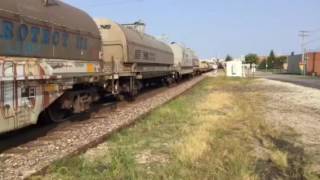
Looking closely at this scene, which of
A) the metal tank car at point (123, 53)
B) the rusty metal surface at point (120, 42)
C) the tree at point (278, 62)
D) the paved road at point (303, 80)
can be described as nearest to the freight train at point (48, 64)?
the metal tank car at point (123, 53)

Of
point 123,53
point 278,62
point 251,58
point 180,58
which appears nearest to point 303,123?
point 123,53

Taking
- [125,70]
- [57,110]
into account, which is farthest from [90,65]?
[125,70]

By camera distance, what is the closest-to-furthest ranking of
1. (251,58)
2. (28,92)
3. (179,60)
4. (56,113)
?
(28,92)
(56,113)
(179,60)
(251,58)

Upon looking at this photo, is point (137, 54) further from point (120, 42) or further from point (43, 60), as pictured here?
point (43, 60)

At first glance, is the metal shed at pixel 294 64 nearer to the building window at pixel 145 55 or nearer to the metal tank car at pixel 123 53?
the building window at pixel 145 55

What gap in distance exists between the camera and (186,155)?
29.9 feet

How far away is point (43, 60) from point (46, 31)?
955mm

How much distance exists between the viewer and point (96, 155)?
9547mm

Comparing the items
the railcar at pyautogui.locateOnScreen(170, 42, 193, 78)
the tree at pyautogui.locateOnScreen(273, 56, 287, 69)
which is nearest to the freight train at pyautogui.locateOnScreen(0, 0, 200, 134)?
the railcar at pyautogui.locateOnScreen(170, 42, 193, 78)

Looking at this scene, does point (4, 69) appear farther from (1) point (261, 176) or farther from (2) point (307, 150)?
(2) point (307, 150)

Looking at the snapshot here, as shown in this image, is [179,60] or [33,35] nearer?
[33,35]

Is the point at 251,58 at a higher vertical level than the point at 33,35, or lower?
higher

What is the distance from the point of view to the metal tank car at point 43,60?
9.72 metres

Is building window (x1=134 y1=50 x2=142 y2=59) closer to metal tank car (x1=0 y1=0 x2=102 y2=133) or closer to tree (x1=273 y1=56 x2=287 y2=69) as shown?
metal tank car (x1=0 y1=0 x2=102 y2=133)
